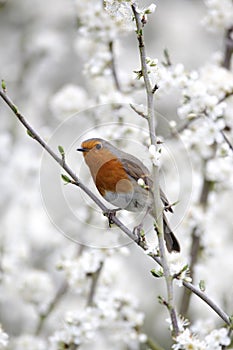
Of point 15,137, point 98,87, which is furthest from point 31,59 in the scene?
point 98,87

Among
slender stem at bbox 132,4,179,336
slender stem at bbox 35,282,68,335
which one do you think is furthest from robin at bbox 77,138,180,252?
slender stem at bbox 35,282,68,335

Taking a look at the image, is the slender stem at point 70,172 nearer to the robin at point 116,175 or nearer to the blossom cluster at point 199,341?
the blossom cluster at point 199,341

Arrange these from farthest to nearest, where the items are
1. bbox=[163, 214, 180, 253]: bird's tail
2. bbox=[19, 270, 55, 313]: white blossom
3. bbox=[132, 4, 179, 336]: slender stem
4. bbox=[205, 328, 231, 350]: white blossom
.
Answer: bbox=[19, 270, 55, 313]: white blossom
bbox=[163, 214, 180, 253]: bird's tail
bbox=[205, 328, 231, 350]: white blossom
bbox=[132, 4, 179, 336]: slender stem

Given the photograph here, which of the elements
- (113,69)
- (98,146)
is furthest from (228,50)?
(98,146)

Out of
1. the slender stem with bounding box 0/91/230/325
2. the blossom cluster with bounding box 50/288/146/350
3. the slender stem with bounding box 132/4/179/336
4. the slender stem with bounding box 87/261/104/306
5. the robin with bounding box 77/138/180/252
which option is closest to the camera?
the slender stem with bounding box 132/4/179/336

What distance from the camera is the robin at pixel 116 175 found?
296 cm

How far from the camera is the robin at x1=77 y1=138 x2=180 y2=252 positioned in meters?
2.96

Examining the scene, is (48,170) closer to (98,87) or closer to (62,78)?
(98,87)

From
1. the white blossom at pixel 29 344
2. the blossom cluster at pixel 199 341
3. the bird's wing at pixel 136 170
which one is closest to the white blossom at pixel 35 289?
the white blossom at pixel 29 344

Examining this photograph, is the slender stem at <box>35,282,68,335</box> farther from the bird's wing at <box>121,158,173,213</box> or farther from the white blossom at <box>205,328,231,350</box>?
the white blossom at <box>205,328,231,350</box>

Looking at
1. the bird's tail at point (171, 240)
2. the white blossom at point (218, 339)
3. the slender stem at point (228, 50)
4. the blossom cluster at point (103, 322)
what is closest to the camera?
the white blossom at point (218, 339)

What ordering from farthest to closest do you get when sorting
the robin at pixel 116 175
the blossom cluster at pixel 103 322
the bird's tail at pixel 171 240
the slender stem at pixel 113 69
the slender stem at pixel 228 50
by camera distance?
the slender stem at pixel 228 50, the slender stem at pixel 113 69, the blossom cluster at pixel 103 322, the bird's tail at pixel 171 240, the robin at pixel 116 175

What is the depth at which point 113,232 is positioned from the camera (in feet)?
12.8

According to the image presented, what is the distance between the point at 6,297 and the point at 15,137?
1.36 metres
